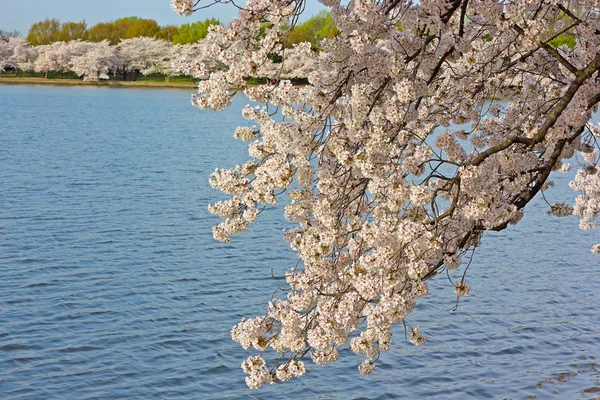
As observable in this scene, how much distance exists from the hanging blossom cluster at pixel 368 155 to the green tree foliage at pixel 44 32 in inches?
4271

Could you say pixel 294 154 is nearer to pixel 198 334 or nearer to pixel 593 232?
pixel 198 334

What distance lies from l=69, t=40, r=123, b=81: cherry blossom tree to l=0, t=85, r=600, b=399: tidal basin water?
6793 centimetres

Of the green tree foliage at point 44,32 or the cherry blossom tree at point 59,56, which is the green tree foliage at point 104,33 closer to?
the green tree foliage at point 44,32

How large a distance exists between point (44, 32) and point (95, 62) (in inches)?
1237

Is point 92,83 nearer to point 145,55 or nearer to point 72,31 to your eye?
point 145,55

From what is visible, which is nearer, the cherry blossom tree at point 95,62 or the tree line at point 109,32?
the cherry blossom tree at point 95,62

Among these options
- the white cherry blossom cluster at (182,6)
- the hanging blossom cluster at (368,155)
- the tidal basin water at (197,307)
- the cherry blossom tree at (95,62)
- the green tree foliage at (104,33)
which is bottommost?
the tidal basin water at (197,307)

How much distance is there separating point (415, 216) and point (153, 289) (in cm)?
915

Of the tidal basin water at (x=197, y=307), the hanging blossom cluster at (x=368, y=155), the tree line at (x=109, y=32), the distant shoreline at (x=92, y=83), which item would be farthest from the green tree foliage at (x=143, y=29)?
the hanging blossom cluster at (x=368, y=155)

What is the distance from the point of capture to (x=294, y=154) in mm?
5504

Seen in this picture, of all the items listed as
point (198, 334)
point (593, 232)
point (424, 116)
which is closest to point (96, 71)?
point (593, 232)

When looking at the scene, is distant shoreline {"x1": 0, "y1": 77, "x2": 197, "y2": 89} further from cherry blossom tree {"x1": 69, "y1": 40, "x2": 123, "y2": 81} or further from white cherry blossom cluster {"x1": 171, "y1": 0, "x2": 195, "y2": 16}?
white cherry blossom cluster {"x1": 171, "y1": 0, "x2": 195, "y2": 16}

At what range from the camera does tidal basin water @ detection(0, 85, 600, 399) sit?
10.2 m

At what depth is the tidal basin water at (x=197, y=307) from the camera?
1021 centimetres
